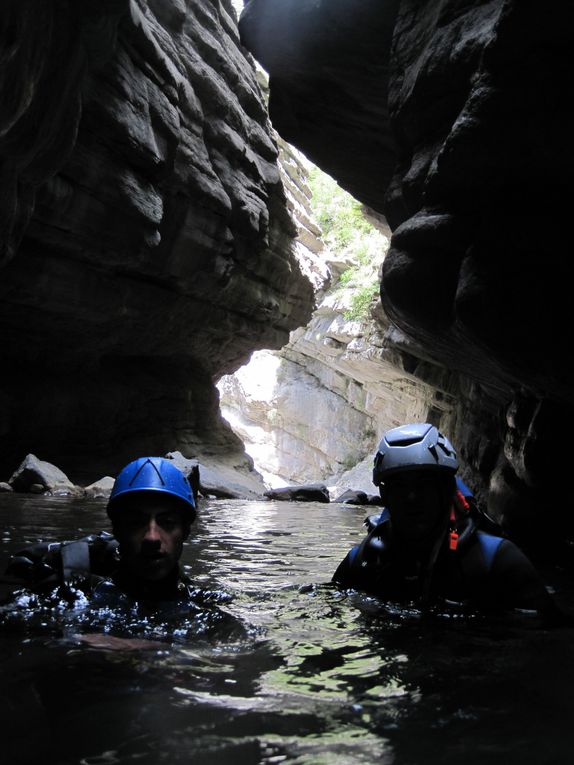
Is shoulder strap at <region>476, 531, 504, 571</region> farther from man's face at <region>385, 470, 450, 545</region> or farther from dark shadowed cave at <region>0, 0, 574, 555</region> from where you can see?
dark shadowed cave at <region>0, 0, 574, 555</region>

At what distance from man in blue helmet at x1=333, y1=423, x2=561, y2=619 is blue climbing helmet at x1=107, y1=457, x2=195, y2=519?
1.15 metres

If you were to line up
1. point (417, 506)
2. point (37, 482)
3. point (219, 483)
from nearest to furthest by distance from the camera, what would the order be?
point (417, 506) → point (37, 482) → point (219, 483)

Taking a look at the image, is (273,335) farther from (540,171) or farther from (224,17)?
(540,171)

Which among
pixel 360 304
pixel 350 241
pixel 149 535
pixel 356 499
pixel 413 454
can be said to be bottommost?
A: pixel 356 499

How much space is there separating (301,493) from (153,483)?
1646cm

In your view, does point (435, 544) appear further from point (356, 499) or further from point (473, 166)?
point (356, 499)

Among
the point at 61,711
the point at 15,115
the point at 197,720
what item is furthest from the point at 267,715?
the point at 15,115

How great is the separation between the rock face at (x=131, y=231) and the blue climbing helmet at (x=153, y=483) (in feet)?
13.0

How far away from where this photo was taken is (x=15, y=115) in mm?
6438

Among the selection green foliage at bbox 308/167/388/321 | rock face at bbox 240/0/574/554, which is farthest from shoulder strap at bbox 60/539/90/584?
green foliage at bbox 308/167/388/321

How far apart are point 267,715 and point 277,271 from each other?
18.6 metres

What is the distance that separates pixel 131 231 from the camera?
12859 mm

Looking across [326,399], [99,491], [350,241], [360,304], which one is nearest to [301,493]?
[99,491]

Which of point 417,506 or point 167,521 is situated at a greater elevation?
point 417,506
